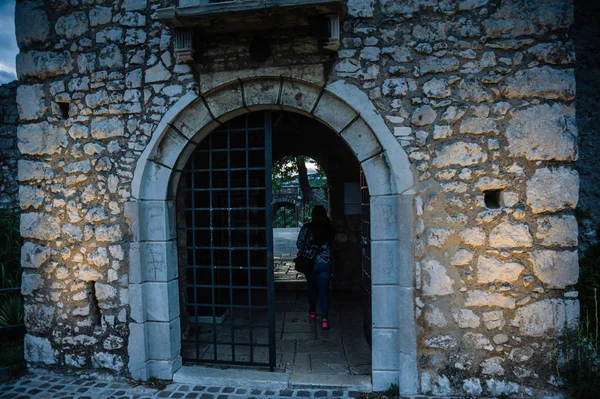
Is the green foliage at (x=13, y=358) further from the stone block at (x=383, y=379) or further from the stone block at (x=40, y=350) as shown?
the stone block at (x=383, y=379)

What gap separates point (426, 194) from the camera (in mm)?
2766

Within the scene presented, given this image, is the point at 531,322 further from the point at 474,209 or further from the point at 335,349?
the point at 335,349

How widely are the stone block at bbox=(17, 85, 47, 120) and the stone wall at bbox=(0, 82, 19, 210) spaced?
2.98 m

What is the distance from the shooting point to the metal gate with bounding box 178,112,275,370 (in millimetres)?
3262

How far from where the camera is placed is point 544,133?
266 centimetres

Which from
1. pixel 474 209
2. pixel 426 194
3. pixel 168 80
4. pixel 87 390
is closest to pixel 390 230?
pixel 426 194

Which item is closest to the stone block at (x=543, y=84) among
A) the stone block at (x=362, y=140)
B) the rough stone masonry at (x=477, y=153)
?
the rough stone masonry at (x=477, y=153)

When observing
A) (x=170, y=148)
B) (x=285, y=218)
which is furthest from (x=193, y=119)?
(x=285, y=218)

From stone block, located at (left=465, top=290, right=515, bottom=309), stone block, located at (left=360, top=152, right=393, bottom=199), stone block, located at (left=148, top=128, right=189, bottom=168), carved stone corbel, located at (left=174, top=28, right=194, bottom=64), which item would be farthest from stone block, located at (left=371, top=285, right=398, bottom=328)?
carved stone corbel, located at (left=174, top=28, right=194, bottom=64)

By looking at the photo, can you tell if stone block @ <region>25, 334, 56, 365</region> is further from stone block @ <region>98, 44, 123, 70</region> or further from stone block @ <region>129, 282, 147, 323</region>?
stone block @ <region>98, 44, 123, 70</region>

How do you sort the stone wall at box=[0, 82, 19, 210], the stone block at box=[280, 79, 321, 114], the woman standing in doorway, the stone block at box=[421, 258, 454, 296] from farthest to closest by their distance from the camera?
the stone wall at box=[0, 82, 19, 210], the woman standing in doorway, the stone block at box=[280, 79, 321, 114], the stone block at box=[421, 258, 454, 296]

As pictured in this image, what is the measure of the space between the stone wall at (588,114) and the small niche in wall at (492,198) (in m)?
1.50

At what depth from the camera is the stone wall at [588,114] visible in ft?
11.5

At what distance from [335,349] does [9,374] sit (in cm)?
331
